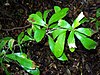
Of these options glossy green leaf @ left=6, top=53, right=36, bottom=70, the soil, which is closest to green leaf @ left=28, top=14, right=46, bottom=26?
glossy green leaf @ left=6, top=53, right=36, bottom=70

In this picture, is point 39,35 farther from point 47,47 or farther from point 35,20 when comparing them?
point 47,47

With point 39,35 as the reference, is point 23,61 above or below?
below

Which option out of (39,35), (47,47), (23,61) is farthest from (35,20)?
(47,47)

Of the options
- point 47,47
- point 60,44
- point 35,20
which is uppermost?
point 35,20

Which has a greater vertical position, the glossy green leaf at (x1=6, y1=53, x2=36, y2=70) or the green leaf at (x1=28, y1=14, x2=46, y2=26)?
the green leaf at (x1=28, y1=14, x2=46, y2=26)

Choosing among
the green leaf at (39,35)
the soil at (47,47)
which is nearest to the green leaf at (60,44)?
the green leaf at (39,35)

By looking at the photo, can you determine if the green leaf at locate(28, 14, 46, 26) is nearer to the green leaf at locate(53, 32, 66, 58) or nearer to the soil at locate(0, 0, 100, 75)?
the green leaf at locate(53, 32, 66, 58)

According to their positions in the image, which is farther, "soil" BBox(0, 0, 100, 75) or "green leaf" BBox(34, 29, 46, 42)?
"soil" BBox(0, 0, 100, 75)

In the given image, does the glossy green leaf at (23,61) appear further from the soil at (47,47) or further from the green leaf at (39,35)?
the soil at (47,47)

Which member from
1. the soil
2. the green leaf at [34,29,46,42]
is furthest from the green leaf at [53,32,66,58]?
the soil
